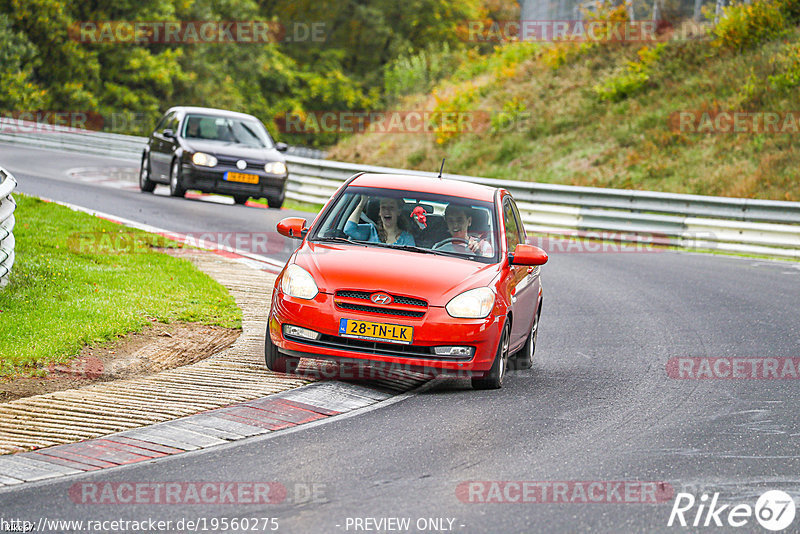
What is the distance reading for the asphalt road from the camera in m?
5.58

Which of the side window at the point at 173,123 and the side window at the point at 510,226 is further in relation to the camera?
the side window at the point at 173,123

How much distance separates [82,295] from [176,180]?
1178 centimetres

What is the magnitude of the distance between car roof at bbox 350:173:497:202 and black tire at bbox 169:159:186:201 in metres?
12.8

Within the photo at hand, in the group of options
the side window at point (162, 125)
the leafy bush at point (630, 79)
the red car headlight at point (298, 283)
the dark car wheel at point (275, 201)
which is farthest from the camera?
the leafy bush at point (630, 79)

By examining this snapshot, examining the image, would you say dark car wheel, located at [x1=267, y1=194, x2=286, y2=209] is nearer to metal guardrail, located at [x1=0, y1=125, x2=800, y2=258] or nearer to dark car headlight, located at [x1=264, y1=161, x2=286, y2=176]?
dark car headlight, located at [x1=264, y1=161, x2=286, y2=176]

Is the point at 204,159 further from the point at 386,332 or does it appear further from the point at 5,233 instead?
the point at 386,332

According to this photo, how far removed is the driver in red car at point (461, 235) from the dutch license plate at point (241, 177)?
508 inches

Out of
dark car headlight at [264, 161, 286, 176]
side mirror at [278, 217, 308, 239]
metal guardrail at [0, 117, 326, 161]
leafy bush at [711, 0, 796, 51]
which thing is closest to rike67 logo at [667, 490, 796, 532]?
side mirror at [278, 217, 308, 239]

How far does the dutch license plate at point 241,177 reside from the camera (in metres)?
22.0

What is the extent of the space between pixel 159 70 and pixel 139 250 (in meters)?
35.9

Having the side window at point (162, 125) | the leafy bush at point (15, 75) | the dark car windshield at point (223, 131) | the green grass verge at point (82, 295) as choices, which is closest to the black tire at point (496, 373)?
the green grass verge at point (82, 295)

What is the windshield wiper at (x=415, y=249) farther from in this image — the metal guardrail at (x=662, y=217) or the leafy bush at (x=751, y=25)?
the leafy bush at (x=751, y=25)

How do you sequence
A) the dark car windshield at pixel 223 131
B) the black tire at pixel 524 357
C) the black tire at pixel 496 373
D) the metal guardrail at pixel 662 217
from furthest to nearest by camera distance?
the dark car windshield at pixel 223 131, the metal guardrail at pixel 662 217, the black tire at pixel 524 357, the black tire at pixel 496 373

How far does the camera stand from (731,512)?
580cm
